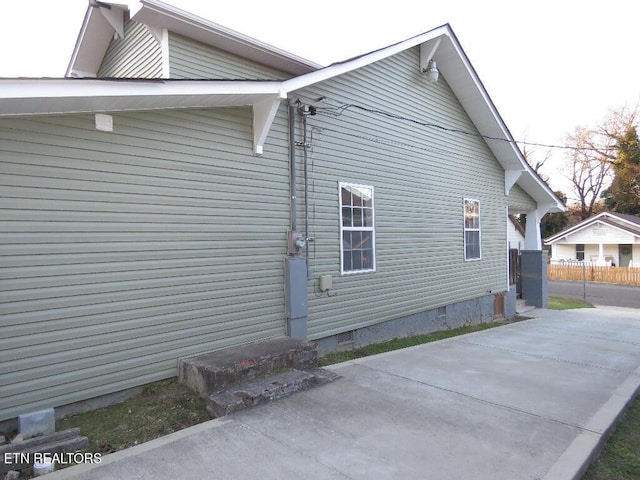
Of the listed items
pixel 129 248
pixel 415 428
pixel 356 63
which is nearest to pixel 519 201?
pixel 356 63

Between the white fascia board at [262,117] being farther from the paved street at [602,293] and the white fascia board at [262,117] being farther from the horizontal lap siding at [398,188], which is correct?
the paved street at [602,293]

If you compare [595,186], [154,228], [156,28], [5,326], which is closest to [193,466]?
[5,326]

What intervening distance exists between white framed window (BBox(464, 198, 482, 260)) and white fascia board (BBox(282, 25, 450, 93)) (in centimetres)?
387

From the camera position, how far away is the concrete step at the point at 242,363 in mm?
4535

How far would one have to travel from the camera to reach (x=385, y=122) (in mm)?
8141

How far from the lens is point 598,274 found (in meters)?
26.0

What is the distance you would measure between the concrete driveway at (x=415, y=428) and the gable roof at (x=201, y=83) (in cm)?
306

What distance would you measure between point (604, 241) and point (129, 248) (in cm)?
3301

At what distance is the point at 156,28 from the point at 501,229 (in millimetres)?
9820

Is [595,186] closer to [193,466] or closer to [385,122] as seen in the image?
[385,122]

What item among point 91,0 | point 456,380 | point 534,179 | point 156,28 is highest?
point 91,0

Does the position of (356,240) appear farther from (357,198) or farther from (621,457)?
(621,457)

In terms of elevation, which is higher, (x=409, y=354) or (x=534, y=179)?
(x=534, y=179)

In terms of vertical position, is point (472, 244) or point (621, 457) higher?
point (472, 244)
